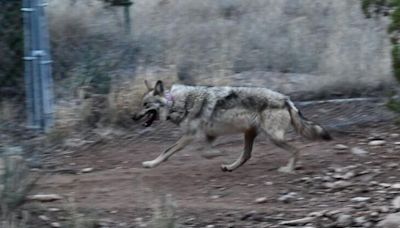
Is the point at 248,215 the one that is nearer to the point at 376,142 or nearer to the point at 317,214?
the point at 317,214

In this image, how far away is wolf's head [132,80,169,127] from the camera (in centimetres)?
1011

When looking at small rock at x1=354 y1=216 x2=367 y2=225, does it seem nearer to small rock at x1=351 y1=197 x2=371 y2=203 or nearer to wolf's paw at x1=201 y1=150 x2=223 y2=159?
small rock at x1=351 y1=197 x2=371 y2=203

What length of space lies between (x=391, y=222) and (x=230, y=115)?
2846 mm

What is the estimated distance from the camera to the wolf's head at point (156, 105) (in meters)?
10.1

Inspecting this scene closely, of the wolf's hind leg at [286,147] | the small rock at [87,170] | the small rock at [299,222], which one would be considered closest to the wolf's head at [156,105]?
the small rock at [87,170]

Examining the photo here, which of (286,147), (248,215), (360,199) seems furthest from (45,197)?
(360,199)

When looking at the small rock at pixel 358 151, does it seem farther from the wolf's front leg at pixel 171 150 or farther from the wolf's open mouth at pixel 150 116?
the wolf's open mouth at pixel 150 116

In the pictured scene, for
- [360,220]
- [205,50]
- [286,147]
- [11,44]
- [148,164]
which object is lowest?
[148,164]

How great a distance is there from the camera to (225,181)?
951 centimetres

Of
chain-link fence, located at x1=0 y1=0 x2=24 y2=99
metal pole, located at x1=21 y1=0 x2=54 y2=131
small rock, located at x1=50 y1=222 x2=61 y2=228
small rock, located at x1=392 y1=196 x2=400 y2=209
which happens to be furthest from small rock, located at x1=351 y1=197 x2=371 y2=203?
chain-link fence, located at x1=0 y1=0 x2=24 y2=99

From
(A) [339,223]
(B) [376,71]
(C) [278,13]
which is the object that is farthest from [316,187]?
(C) [278,13]

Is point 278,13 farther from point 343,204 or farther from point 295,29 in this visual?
point 343,204

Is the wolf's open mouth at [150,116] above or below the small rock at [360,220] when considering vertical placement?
above

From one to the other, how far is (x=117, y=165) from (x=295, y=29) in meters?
5.86
